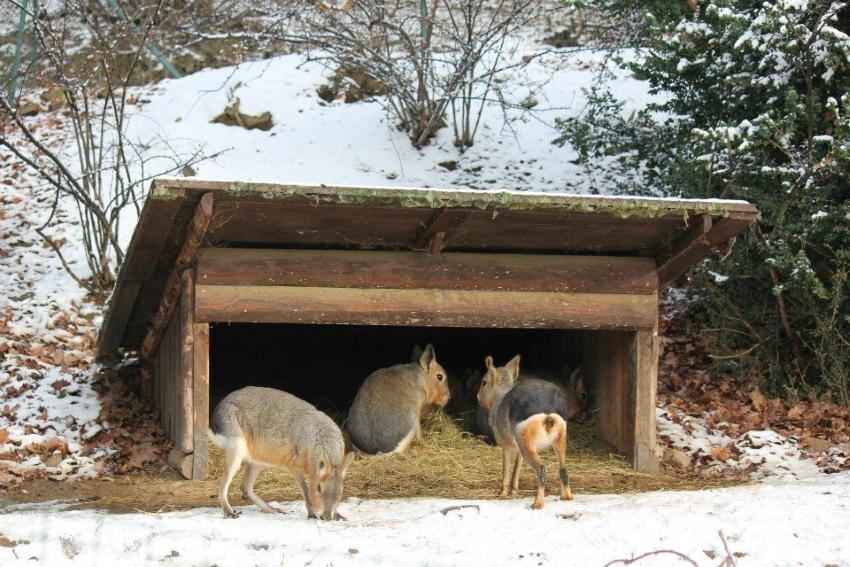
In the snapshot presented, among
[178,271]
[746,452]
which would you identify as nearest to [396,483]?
[178,271]

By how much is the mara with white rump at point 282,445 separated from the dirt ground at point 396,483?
56 cm

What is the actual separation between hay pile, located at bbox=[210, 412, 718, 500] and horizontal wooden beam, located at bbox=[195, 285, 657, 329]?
1.20 m

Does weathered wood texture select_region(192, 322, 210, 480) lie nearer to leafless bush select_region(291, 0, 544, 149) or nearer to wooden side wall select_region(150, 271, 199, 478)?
wooden side wall select_region(150, 271, 199, 478)

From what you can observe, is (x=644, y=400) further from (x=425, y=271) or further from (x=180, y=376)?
(x=180, y=376)

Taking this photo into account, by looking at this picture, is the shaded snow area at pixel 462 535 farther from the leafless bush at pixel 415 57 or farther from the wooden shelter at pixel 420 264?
the leafless bush at pixel 415 57

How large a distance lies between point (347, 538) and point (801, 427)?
5.48 m

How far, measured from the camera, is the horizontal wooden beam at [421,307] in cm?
855

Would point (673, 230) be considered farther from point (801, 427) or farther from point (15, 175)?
point (15, 175)

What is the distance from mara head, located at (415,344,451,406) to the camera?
396 inches

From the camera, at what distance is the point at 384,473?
29.0ft

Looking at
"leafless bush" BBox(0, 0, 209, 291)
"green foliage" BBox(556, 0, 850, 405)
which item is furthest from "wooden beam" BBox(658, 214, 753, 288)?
"leafless bush" BBox(0, 0, 209, 291)

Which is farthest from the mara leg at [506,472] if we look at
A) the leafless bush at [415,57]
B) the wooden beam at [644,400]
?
the leafless bush at [415,57]

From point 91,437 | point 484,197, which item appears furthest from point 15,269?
point 484,197

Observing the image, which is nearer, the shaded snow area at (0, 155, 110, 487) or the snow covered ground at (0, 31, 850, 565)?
the snow covered ground at (0, 31, 850, 565)
